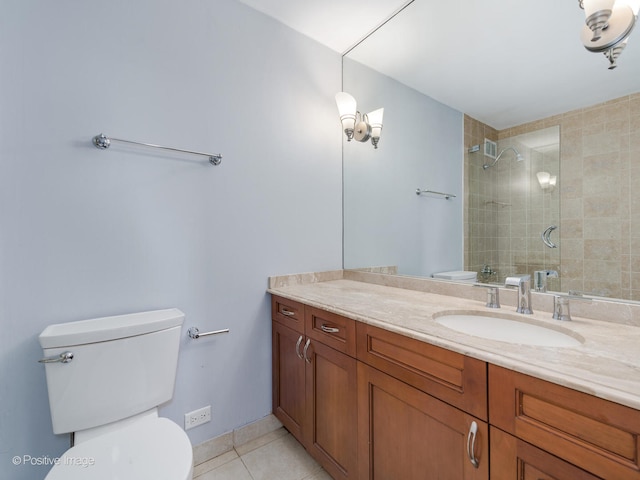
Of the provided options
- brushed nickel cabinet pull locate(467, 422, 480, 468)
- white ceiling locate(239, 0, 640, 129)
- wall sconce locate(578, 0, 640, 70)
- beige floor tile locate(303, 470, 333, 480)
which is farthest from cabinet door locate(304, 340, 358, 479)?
wall sconce locate(578, 0, 640, 70)

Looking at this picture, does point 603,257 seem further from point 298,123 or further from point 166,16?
point 166,16

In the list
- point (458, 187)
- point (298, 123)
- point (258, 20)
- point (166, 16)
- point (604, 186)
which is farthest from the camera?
point (298, 123)

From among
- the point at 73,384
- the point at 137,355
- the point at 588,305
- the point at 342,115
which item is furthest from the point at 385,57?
the point at 73,384

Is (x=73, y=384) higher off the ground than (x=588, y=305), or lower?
lower

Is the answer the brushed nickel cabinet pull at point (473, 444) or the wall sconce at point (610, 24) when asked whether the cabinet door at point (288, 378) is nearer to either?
the brushed nickel cabinet pull at point (473, 444)

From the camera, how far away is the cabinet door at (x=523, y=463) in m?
0.63

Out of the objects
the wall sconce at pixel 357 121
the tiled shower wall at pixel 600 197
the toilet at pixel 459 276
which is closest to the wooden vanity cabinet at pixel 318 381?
the toilet at pixel 459 276

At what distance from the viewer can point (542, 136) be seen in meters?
1.18

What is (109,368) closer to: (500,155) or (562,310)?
(562,310)

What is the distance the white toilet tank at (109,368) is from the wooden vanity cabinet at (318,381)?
0.57 meters

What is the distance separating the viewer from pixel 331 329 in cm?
128

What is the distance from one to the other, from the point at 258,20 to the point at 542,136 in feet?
5.32

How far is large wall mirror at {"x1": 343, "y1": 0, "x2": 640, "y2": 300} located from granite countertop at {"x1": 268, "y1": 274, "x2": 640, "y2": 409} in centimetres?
21

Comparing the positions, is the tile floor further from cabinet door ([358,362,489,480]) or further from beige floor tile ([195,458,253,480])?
cabinet door ([358,362,489,480])
